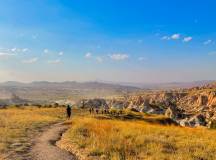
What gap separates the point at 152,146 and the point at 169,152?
111cm

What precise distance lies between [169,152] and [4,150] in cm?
792

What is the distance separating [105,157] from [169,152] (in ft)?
11.3

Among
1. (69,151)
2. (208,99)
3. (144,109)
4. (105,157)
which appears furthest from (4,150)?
(208,99)

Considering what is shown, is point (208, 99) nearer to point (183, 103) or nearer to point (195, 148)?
point (183, 103)

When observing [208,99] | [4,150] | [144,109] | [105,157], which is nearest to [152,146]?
[105,157]

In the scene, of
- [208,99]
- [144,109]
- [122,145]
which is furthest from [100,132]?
[208,99]

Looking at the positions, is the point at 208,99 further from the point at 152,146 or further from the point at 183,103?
the point at 152,146

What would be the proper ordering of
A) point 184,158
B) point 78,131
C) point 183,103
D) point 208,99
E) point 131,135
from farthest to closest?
point 183,103, point 208,99, point 78,131, point 131,135, point 184,158

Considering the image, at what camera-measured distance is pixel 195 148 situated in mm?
17375

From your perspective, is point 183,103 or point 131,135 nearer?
point 131,135

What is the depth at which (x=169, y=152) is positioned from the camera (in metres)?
16.2

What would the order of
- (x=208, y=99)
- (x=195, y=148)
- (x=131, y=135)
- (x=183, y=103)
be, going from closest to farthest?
(x=195, y=148) → (x=131, y=135) → (x=208, y=99) → (x=183, y=103)

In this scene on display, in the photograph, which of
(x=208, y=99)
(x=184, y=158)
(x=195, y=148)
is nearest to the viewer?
(x=184, y=158)

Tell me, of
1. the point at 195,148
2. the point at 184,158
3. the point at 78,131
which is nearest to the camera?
the point at 184,158
